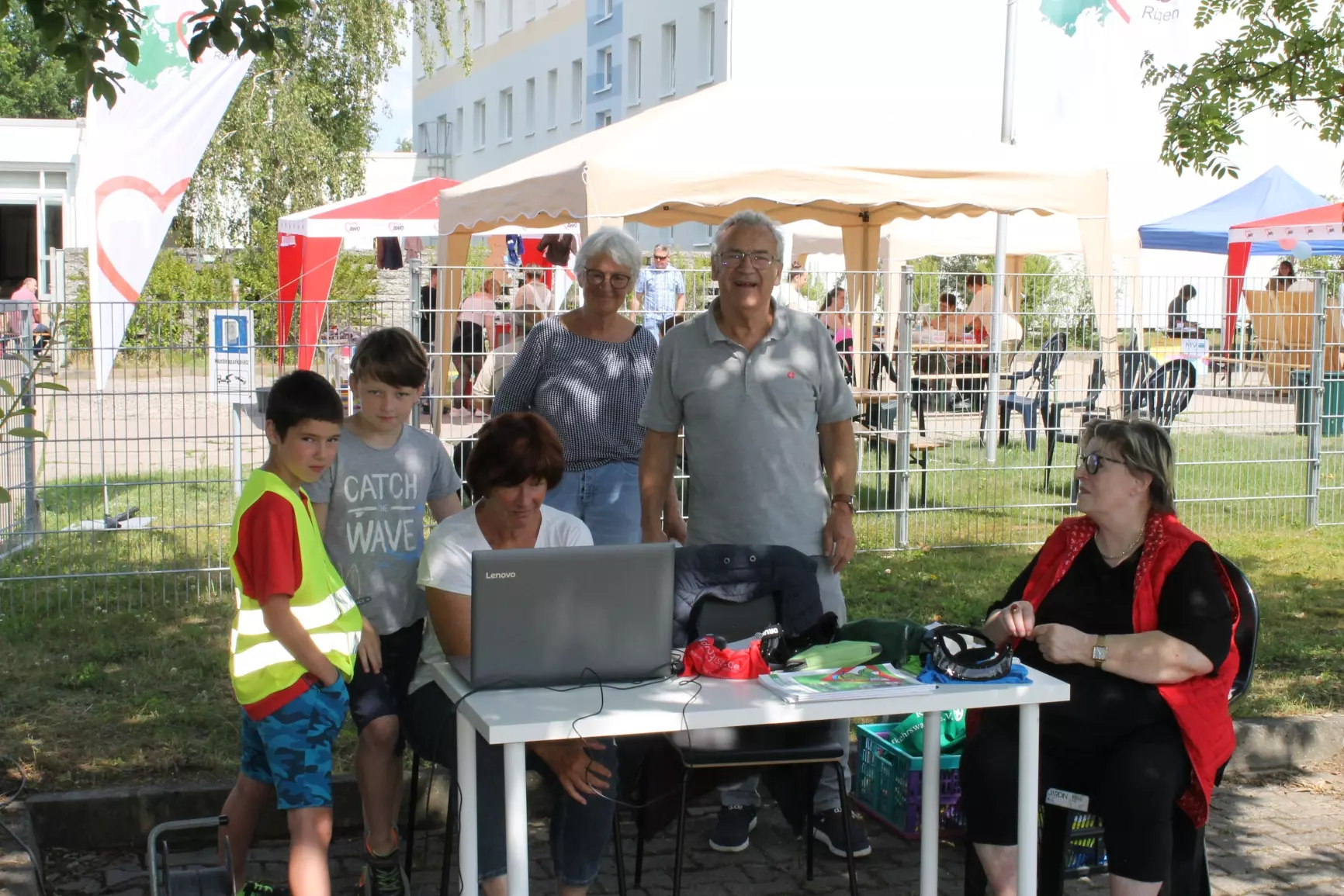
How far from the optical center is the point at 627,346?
480cm

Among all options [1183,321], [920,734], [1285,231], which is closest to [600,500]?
[920,734]

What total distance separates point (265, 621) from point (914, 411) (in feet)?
19.3

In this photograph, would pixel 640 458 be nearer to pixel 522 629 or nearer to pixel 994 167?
pixel 522 629

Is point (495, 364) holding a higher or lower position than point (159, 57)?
lower

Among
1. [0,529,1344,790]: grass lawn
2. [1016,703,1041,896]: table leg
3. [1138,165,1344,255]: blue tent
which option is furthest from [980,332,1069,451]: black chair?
[1138,165,1344,255]: blue tent

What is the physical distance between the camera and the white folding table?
10.0 ft

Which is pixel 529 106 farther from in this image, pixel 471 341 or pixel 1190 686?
pixel 1190 686

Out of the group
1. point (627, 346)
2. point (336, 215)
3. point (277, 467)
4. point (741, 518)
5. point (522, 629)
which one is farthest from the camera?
point (336, 215)

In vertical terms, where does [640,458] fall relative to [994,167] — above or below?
Result: below

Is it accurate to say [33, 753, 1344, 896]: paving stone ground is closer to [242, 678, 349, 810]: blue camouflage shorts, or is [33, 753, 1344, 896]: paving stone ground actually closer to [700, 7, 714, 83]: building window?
[242, 678, 349, 810]: blue camouflage shorts

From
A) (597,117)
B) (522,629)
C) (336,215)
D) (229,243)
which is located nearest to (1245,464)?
(522,629)

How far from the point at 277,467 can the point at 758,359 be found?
5.19ft

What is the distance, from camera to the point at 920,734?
4.58 metres

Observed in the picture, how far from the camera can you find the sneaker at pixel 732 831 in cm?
438
